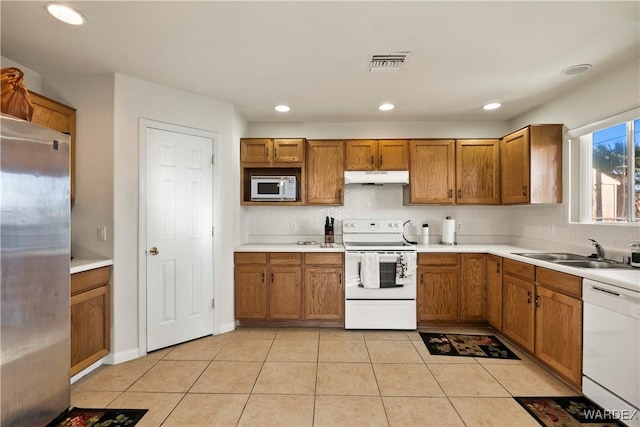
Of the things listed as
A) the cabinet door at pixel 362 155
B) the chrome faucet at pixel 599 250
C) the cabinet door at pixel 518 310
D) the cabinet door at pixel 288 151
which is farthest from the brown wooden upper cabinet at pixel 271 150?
the chrome faucet at pixel 599 250

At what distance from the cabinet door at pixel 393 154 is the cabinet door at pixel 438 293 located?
128 centimetres

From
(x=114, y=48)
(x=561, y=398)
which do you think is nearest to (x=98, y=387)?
(x=114, y=48)

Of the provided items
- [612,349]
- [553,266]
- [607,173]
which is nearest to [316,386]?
[612,349]

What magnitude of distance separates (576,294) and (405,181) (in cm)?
200

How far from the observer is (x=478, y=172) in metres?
3.79

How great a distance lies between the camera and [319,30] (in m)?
2.01

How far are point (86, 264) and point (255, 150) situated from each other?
6.91ft

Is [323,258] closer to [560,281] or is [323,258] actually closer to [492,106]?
[560,281]

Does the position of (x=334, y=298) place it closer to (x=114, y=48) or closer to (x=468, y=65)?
(x=468, y=65)

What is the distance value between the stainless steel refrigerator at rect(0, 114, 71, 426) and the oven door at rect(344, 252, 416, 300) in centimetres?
248

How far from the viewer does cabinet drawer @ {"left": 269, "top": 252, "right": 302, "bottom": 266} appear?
3.49 meters

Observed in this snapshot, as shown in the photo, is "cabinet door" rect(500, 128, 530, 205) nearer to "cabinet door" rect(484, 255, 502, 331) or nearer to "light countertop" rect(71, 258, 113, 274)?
"cabinet door" rect(484, 255, 502, 331)

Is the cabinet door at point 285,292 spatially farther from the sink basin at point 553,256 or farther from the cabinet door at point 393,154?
the sink basin at point 553,256

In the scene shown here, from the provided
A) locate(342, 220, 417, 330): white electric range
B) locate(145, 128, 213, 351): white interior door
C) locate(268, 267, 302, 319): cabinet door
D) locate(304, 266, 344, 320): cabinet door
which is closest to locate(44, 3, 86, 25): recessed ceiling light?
locate(145, 128, 213, 351): white interior door
